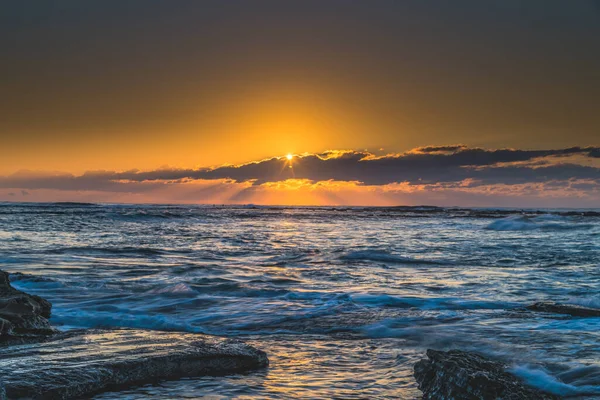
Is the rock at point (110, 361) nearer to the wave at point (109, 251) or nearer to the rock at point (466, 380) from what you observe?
the rock at point (466, 380)

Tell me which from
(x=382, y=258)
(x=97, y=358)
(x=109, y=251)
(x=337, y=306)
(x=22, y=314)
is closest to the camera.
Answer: (x=97, y=358)

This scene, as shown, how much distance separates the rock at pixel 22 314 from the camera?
6.26 m

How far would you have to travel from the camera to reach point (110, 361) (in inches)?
Answer: 189

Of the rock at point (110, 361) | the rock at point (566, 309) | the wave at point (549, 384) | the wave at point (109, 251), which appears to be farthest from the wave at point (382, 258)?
the rock at point (110, 361)

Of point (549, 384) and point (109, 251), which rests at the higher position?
point (549, 384)

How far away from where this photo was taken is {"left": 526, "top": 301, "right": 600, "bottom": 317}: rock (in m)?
8.04

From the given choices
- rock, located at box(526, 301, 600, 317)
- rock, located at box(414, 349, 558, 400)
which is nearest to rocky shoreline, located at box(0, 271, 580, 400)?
rock, located at box(414, 349, 558, 400)

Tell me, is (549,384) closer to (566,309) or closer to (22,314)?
(566,309)

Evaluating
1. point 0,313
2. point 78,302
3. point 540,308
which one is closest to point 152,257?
point 78,302

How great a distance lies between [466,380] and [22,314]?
5.57 meters

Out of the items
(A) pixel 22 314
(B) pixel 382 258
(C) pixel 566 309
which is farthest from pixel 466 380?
(B) pixel 382 258

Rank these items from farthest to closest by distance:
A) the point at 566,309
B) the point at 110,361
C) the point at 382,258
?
1. the point at 382,258
2. the point at 566,309
3. the point at 110,361

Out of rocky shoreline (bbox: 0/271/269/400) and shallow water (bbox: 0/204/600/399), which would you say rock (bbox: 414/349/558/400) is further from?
rocky shoreline (bbox: 0/271/269/400)

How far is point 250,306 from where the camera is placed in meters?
9.04
